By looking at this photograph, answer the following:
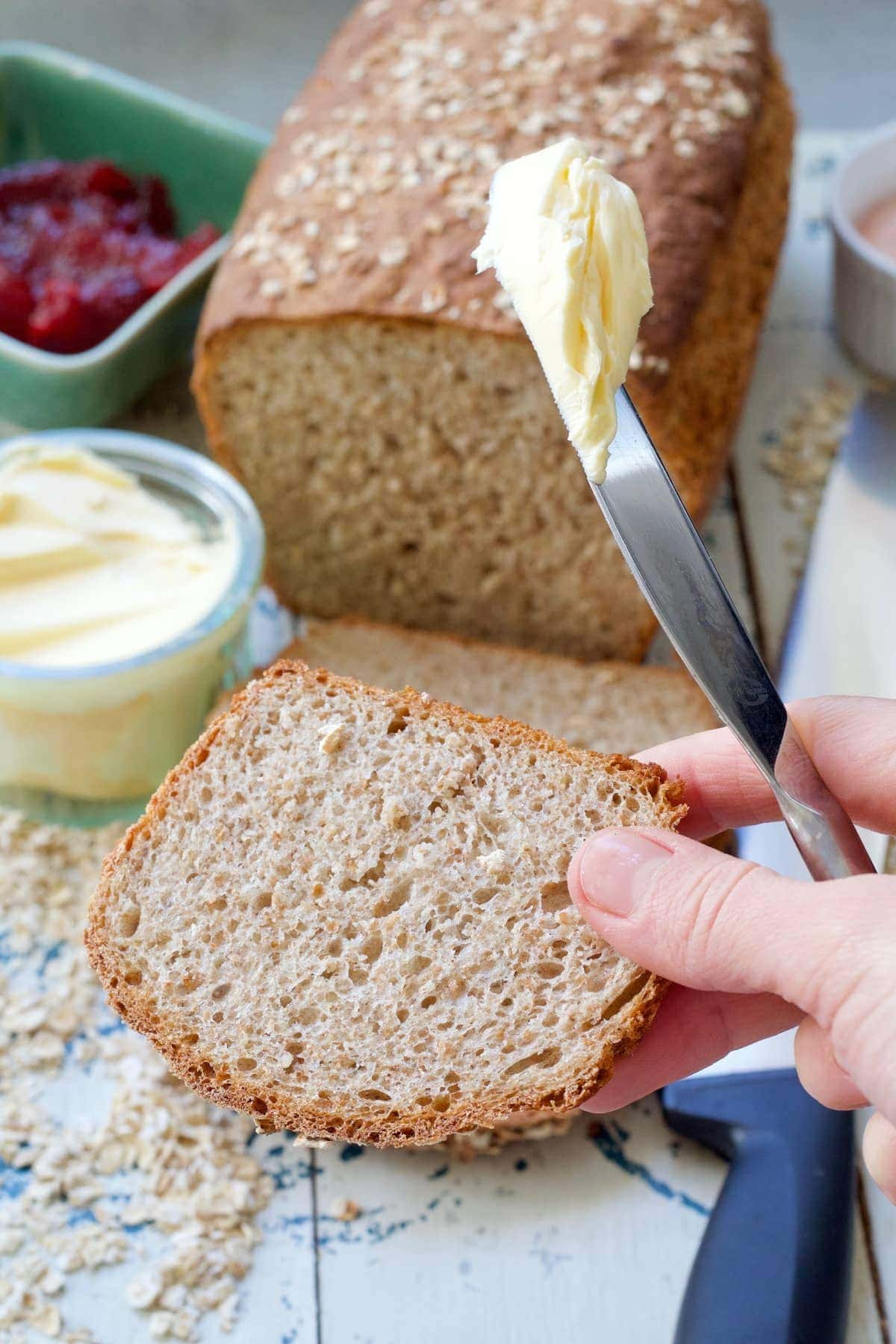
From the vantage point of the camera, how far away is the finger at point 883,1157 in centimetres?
140

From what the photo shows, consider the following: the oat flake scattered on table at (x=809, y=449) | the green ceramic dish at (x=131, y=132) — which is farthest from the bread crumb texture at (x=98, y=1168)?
the oat flake scattered on table at (x=809, y=449)

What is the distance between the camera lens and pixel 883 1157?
1408 millimetres

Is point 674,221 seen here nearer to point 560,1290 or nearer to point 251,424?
point 251,424

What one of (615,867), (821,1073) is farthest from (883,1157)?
(615,867)

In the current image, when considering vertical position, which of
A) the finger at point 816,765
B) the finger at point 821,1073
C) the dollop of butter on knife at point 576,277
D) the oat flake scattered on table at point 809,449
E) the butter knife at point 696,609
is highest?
the dollop of butter on knife at point 576,277

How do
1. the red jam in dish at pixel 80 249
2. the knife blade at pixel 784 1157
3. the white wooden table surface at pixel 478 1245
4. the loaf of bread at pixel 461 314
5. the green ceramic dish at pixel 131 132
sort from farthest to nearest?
1. the green ceramic dish at pixel 131 132
2. the red jam in dish at pixel 80 249
3. the loaf of bread at pixel 461 314
4. the white wooden table surface at pixel 478 1245
5. the knife blade at pixel 784 1157

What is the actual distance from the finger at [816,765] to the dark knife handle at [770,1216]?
0.37m

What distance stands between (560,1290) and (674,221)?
1614 millimetres

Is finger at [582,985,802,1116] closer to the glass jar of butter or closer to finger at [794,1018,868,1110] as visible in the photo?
finger at [794,1018,868,1110]

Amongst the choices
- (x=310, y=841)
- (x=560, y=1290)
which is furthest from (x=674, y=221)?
(x=560, y=1290)

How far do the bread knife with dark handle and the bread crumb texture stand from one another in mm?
573

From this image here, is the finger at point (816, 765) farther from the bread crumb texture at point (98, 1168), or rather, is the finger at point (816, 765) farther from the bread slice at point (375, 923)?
the bread crumb texture at point (98, 1168)

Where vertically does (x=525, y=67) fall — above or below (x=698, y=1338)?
above

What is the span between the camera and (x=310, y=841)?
1.50 m
